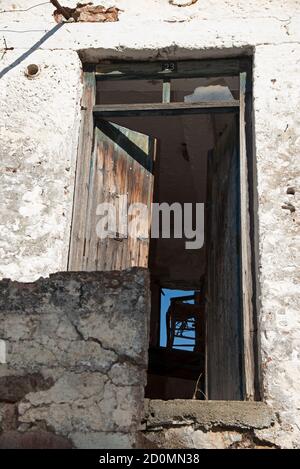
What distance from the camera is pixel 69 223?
484cm

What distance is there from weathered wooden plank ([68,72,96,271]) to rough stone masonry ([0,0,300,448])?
76 mm

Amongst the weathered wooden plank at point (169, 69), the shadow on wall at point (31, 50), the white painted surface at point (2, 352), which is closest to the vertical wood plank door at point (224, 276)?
the weathered wooden plank at point (169, 69)

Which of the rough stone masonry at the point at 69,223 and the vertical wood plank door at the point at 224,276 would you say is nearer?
the rough stone masonry at the point at 69,223

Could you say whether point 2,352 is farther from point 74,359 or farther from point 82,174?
point 82,174

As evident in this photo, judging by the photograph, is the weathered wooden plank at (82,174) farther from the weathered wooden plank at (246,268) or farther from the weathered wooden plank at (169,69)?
the weathered wooden plank at (246,268)

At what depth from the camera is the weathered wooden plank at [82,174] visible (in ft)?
15.9

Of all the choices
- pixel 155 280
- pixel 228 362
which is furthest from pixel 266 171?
pixel 155 280

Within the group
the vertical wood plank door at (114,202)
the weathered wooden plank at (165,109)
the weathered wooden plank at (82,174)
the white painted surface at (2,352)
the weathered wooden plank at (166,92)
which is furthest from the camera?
the weathered wooden plank at (166,92)

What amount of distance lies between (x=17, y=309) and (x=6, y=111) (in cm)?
283

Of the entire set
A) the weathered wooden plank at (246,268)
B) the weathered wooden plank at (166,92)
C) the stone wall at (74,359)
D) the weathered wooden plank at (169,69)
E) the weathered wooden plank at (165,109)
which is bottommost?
the stone wall at (74,359)

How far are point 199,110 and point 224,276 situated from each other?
1413 millimetres

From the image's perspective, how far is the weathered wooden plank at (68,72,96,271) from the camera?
484 cm

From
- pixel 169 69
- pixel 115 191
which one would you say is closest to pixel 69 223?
pixel 115 191

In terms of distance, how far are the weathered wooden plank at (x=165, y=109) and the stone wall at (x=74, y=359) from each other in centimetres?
272
